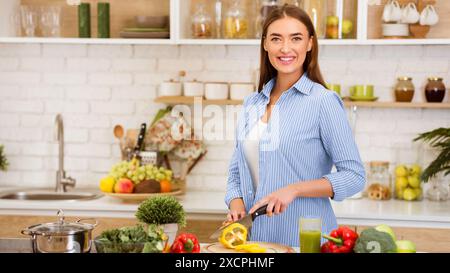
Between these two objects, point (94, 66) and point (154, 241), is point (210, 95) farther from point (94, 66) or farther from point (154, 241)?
point (154, 241)

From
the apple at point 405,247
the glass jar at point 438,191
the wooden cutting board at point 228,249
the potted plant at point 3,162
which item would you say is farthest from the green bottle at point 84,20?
the apple at point 405,247

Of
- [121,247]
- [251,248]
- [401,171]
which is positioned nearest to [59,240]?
[121,247]

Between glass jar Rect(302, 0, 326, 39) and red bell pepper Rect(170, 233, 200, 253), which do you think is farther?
glass jar Rect(302, 0, 326, 39)

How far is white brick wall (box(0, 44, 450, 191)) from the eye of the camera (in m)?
4.38

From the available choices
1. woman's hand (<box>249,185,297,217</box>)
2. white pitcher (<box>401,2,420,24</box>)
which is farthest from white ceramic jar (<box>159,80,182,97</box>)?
woman's hand (<box>249,185,297,217</box>)

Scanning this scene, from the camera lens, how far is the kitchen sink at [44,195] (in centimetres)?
433

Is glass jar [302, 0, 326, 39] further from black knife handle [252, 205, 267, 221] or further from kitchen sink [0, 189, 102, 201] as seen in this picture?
black knife handle [252, 205, 267, 221]

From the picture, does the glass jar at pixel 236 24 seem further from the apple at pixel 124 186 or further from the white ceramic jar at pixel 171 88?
the apple at pixel 124 186

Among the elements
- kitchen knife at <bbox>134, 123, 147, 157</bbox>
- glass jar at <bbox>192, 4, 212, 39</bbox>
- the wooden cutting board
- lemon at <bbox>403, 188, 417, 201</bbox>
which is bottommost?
lemon at <bbox>403, 188, 417, 201</bbox>

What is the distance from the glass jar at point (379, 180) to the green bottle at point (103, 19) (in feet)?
5.73

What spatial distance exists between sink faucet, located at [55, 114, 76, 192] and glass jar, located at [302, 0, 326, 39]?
1.62 meters

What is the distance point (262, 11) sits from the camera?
4152 millimetres

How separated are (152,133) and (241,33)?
0.80m
